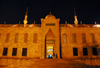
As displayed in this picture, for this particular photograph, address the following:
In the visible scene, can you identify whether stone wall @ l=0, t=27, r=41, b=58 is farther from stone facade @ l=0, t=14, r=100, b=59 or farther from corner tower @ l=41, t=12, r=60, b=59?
corner tower @ l=41, t=12, r=60, b=59

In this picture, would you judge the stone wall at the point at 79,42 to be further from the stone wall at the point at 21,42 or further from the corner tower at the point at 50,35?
the stone wall at the point at 21,42

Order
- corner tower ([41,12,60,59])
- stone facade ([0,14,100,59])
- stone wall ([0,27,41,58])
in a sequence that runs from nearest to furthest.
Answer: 1. corner tower ([41,12,60,59])
2. stone facade ([0,14,100,59])
3. stone wall ([0,27,41,58])

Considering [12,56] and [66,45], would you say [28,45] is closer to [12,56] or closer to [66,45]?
[12,56]

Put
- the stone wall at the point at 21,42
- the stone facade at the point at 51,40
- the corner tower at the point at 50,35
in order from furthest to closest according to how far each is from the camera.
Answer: the stone wall at the point at 21,42 < the stone facade at the point at 51,40 < the corner tower at the point at 50,35

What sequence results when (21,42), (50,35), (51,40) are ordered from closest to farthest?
(51,40) → (50,35) → (21,42)

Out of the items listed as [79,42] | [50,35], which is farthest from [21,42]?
[79,42]

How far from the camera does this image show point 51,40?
2523 cm

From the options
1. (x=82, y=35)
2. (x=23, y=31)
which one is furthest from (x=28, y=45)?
(x=82, y=35)

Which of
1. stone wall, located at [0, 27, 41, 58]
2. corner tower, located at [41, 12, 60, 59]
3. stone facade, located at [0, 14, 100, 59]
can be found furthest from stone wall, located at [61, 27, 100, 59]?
stone wall, located at [0, 27, 41, 58]

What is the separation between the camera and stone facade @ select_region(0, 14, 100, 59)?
978 inches

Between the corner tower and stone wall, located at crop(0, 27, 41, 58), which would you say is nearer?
the corner tower

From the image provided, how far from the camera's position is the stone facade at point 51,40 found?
978 inches

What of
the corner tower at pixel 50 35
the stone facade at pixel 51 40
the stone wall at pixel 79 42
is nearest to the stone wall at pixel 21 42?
the stone facade at pixel 51 40

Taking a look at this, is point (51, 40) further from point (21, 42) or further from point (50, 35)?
point (21, 42)
